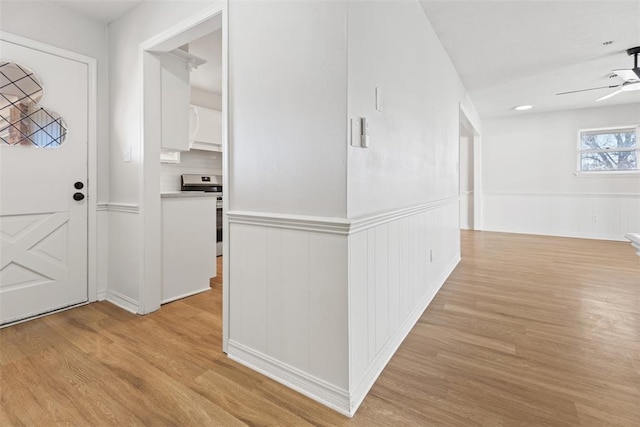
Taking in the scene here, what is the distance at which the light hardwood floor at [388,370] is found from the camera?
130 centimetres

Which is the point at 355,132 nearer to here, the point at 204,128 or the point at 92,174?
the point at 92,174

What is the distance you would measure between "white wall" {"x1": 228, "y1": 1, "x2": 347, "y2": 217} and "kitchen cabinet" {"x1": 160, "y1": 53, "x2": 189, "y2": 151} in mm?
1042

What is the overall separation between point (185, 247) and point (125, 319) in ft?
2.25

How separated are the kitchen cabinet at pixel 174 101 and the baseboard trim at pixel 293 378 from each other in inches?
67.7

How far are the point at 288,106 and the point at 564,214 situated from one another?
6495mm

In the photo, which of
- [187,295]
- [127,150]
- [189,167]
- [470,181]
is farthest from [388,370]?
[470,181]

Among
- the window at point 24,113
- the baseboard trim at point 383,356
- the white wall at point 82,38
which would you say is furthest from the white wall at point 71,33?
the baseboard trim at point 383,356

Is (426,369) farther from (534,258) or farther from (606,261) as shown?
(606,261)

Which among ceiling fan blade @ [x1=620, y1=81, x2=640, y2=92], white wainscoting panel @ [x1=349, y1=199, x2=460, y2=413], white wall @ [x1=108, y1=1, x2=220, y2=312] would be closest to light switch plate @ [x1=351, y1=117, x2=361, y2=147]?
white wainscoting panel @ [x1=349, y1=199, x2=460, y2=413]

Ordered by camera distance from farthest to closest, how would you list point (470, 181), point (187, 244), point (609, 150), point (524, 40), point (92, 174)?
point (470, 181) < point (609, 150) < point (524, 40) < point (187, 244) < point (92, 174)

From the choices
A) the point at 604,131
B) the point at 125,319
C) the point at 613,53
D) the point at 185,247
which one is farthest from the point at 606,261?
the point at 125,319

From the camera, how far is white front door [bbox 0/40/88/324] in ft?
7.11

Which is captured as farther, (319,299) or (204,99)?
(204,99)

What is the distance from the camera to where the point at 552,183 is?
→ 596 cm
